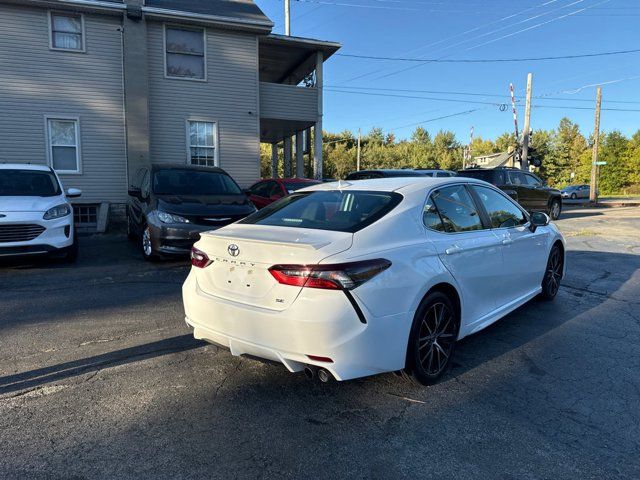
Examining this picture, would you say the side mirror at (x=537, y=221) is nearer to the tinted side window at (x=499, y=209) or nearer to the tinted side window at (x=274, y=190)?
the tinted side window at (x=499, y=209)

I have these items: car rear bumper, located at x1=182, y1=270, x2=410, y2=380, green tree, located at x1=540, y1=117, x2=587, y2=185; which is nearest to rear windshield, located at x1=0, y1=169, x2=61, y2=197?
car rear bumper, located at x1=182, y1=270, x2=410, y2=380

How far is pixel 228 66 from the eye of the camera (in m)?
15.0

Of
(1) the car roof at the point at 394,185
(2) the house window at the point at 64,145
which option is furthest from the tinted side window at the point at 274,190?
(1) the car roof at the point at 394,185

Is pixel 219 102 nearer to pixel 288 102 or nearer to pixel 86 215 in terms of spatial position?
pixel 288 102

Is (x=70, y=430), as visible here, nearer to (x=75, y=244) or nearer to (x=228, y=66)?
(x=75, y=244)

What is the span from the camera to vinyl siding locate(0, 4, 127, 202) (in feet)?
42.3

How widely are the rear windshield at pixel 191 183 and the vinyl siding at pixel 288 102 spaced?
24.1ft

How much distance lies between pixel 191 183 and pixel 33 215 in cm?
274

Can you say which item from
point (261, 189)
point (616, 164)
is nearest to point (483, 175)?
point (261, 189)

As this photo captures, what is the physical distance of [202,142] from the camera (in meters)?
15.0

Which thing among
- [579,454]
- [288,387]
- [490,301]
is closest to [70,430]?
[288,387]

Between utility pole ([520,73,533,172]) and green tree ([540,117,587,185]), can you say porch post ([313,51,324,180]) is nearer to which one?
utility pole ([520,73,533,172])

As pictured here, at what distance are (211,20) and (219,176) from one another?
7489 mm

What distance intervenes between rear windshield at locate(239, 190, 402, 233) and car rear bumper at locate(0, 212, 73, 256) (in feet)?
15.9
